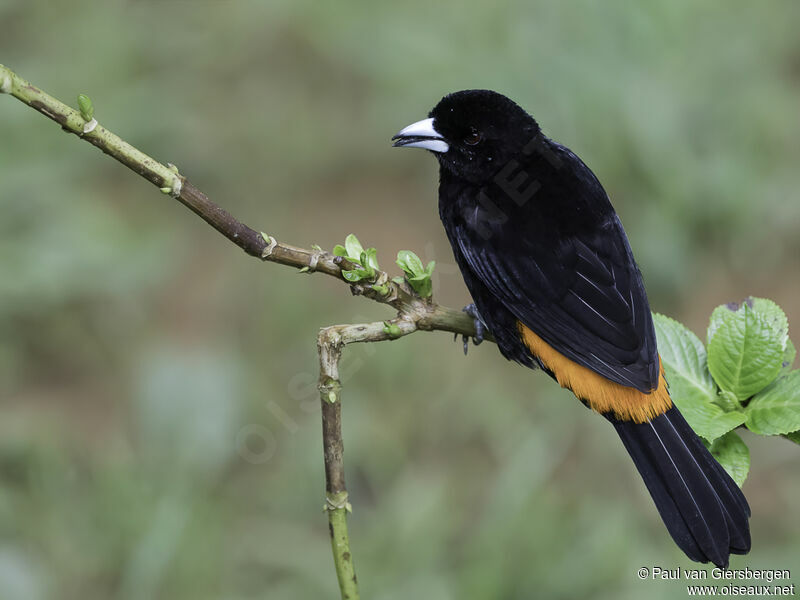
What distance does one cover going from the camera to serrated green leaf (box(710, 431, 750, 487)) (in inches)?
82.5

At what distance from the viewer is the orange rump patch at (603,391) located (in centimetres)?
265

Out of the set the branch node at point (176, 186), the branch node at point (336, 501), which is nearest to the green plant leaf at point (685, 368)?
the branch node at point (336, 501)

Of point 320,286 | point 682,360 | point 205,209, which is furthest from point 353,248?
point 320,286

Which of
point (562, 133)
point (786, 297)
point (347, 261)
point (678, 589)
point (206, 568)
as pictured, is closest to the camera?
point (347, 261)

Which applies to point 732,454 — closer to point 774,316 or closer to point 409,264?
point 774,316

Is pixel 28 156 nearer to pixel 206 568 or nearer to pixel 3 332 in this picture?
pixel 3 332

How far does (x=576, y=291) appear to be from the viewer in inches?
110

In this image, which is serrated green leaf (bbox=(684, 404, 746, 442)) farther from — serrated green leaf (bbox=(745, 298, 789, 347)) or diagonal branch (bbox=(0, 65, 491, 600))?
diagonal branch (bbox=(0, 65, 491, 600))

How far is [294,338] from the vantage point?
5.16 metres

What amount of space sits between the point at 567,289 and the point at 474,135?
0.63 m

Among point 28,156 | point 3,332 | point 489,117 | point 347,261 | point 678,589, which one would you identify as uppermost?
point 28,156

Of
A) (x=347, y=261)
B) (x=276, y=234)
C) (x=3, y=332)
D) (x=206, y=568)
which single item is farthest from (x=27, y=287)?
(x=347, y=261)

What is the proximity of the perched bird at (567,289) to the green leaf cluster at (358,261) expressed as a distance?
2.68ft

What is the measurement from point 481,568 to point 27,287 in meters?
3.11
